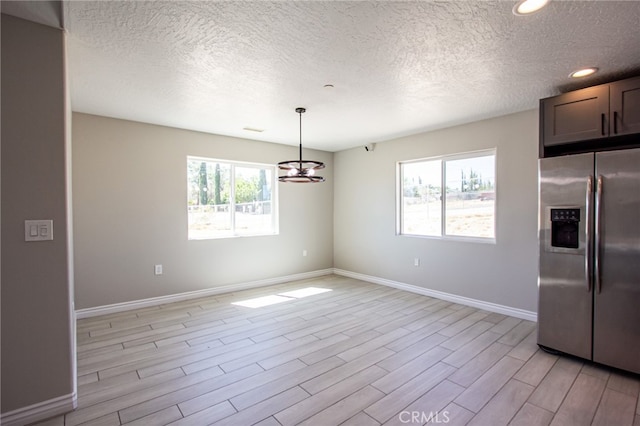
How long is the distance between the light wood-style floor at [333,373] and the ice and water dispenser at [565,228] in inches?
40.9

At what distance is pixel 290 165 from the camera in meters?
3.57

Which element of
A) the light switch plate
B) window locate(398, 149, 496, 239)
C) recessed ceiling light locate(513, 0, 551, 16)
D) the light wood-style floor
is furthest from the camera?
window locate(398, 149, 496, 239)

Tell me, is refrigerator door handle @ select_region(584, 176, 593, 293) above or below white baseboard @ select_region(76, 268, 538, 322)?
above

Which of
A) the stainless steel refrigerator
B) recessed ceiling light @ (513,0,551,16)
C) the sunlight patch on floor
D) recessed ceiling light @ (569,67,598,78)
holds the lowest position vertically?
the sunlight patch on floor

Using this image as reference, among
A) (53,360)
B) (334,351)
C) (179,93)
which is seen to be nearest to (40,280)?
(53,360)

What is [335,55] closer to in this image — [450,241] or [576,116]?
[576,116]

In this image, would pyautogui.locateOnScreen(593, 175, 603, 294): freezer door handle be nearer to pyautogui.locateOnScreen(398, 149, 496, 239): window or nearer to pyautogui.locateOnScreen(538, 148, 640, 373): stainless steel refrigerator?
pyautogui.locateOnScreen(538, 148, 640, 373): stainless steel refrigerator

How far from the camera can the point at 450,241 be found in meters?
4.47

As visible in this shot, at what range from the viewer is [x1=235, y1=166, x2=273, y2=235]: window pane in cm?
518

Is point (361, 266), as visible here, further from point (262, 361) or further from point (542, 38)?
point (542, 38)

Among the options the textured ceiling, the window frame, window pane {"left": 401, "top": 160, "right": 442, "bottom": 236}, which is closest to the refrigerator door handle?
the textured ceiling

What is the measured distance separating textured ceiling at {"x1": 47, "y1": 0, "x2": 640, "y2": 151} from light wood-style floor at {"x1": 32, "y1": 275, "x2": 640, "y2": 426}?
8.20 feet

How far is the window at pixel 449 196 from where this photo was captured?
4.16 metres

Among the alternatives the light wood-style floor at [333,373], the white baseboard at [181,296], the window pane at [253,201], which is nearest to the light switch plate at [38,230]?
the light wood-style floor at [333,373]
